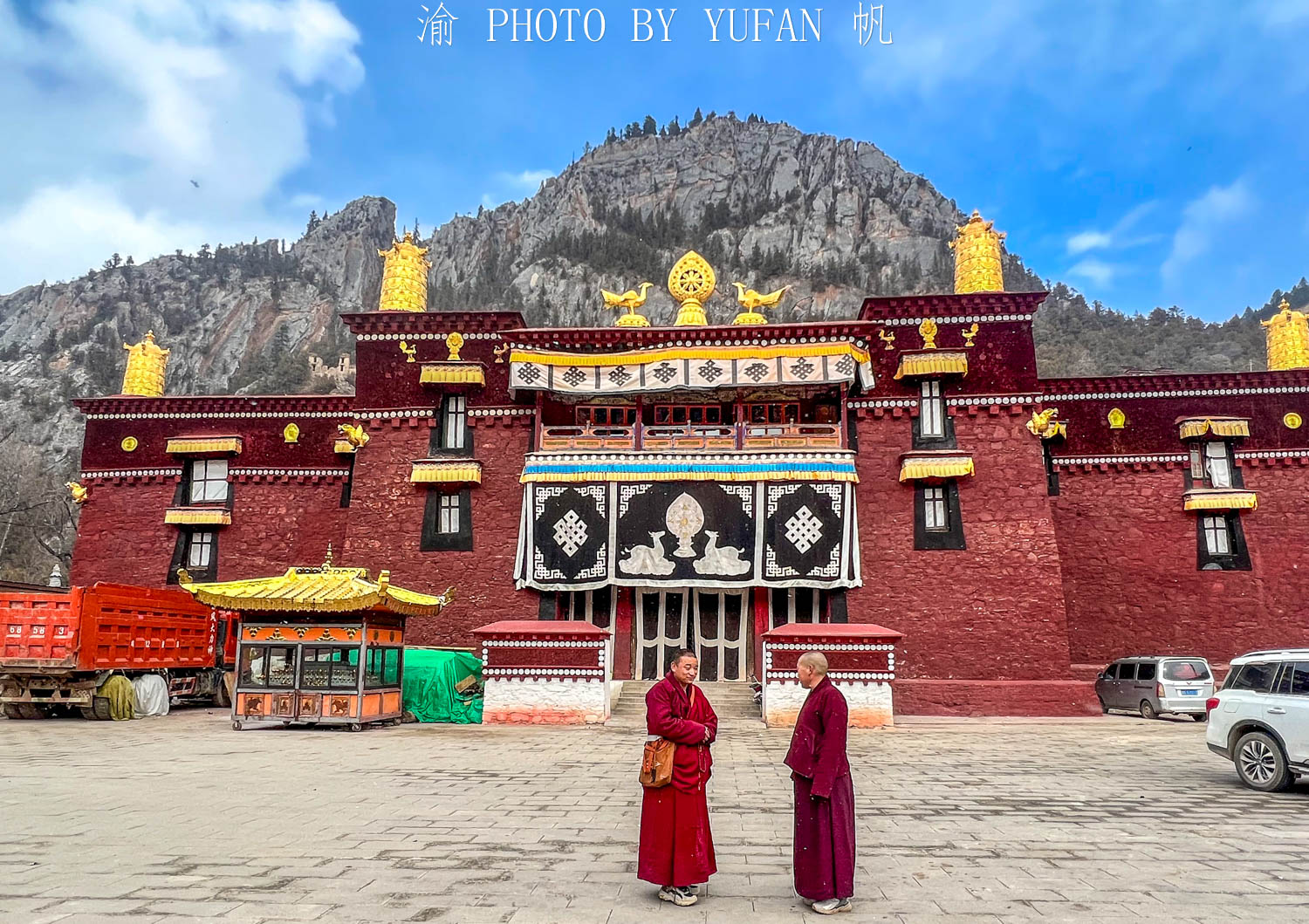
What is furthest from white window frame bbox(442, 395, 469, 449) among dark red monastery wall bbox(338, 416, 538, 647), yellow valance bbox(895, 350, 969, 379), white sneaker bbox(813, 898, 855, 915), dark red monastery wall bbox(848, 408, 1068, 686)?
white sneaker bbox(813, 898, 855, 915)

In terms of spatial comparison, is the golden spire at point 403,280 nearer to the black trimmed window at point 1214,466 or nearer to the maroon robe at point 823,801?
the maroon robe at point 823,801

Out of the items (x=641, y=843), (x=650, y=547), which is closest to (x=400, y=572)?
(x=650, y=547)

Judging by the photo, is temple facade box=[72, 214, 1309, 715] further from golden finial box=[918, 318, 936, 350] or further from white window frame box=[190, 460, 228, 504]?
white window frame box=[190, 460, 228, 504]

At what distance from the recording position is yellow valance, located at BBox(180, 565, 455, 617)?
15609 mm

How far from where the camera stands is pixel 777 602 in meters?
22.3

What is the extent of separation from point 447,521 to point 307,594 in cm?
767

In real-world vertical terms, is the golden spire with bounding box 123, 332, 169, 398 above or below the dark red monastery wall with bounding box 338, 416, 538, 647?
above

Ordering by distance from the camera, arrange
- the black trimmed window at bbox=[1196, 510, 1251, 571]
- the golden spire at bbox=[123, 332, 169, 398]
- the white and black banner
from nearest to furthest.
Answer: the white and black banner
the black trimmed window at bbox=[1196, 510, 1251, 571]
the golden spire at bbox=[123, 332, 169, 398]

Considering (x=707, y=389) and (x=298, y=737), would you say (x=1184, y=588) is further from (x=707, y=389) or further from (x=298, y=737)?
(x=298, y=737)

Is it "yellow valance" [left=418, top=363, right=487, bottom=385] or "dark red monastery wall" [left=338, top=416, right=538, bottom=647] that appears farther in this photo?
"yellow valance" [left=418, top=363, right=487, bottom=385]

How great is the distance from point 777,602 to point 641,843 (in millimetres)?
16748

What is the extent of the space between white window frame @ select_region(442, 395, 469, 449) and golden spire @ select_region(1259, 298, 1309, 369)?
73.7 feet

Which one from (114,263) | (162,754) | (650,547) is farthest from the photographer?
(114,263)

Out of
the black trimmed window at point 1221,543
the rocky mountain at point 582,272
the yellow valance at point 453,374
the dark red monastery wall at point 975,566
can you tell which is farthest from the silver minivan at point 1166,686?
the rocky mountain at point 582,272
